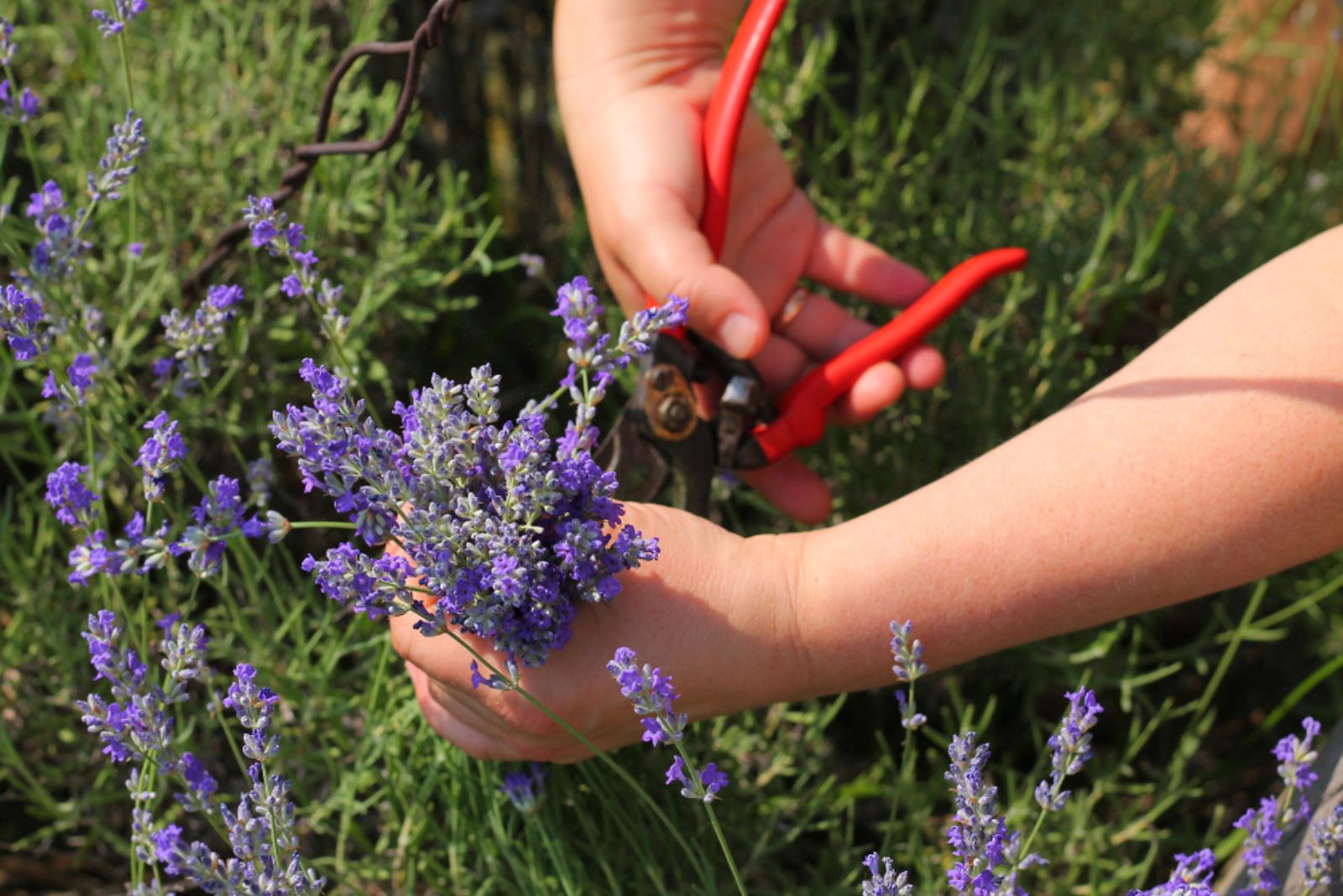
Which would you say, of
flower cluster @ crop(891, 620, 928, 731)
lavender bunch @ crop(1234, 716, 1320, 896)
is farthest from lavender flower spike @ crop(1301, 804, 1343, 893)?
flower cluster @ crop(891, 620, 928, 731)

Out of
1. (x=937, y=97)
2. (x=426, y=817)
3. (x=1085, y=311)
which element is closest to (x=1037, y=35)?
(x=937, y=97)

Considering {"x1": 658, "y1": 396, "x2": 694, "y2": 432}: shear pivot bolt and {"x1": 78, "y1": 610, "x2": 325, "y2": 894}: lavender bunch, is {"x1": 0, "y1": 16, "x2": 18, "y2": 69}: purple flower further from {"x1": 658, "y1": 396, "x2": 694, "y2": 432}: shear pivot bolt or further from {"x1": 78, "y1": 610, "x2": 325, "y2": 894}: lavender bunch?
{"x1": 658, "y1": 396, "x2": 694, "y2": 432}: shear pivot bolt

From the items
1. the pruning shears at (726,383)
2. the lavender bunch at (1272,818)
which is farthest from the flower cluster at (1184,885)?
the pruning shears at (726,383)

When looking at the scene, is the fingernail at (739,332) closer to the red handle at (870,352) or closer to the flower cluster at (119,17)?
the red handle at (870,352)

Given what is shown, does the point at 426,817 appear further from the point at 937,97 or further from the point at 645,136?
the point at 937,97

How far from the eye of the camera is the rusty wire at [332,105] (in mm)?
1078

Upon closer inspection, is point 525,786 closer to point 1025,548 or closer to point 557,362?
point 1025,548

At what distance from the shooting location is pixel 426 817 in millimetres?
1186

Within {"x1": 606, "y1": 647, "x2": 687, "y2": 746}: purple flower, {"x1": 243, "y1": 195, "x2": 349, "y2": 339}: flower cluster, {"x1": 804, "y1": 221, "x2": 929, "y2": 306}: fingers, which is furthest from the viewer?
{"x1": 804, "y1": 221, "x2": 929, "y2": 306}: fingers

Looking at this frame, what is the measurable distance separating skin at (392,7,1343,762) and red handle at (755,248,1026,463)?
24 centimetres

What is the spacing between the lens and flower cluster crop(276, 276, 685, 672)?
0.84 meters

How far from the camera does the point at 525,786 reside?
114cm

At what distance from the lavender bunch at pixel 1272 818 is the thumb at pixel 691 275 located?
61 centimetres

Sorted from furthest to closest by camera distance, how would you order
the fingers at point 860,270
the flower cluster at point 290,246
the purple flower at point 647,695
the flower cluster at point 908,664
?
the fingers at point 860,270 < the flower cluster at point 290,246 < the flower cluster at point 908,664 < the purple flower at point 647,695
